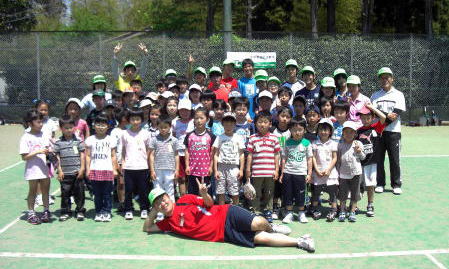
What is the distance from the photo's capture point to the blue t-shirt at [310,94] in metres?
7.89

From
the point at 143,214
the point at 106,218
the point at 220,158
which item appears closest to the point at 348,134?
the point at 220,158

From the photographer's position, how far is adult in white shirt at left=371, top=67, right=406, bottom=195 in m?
8.17

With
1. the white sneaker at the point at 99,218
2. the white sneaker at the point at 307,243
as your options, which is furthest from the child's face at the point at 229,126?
the white sneaker at the point at 99,218

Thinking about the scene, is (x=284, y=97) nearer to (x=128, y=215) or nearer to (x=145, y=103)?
(x=145, y=103)

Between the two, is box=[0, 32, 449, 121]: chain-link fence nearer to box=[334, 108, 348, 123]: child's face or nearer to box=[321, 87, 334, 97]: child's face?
box=[321, 87, 334, 97]: child's face

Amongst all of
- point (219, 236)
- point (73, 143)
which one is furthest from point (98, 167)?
point (219, 236)

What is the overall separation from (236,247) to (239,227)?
9.2 inches

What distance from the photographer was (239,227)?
5801 mm

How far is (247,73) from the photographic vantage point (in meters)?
8.64

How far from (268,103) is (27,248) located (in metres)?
3.83

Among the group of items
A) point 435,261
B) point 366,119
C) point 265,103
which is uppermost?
point 265,103

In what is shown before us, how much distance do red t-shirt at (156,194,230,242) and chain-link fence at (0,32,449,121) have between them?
1052 centimetres

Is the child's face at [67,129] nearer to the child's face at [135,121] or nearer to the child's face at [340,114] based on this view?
the child's face at [135,121]

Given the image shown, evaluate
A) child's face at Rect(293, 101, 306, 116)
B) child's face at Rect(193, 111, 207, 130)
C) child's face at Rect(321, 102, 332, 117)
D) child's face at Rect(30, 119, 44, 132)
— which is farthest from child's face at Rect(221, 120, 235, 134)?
child's face at Rect(30, 119, 44, 132)
